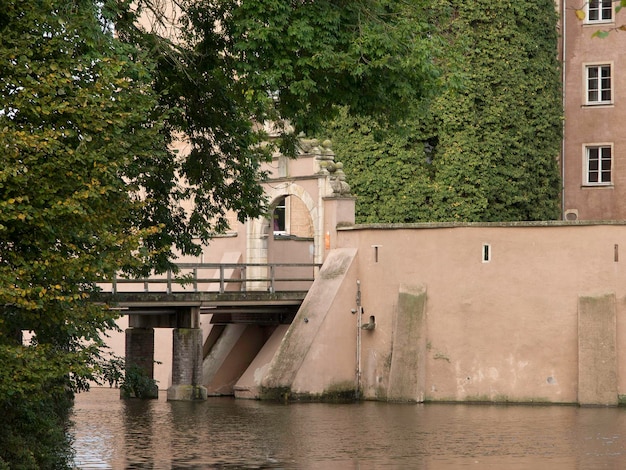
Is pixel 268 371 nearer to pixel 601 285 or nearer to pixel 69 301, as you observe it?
pixel 601 285

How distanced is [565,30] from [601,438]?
1745 centimetres

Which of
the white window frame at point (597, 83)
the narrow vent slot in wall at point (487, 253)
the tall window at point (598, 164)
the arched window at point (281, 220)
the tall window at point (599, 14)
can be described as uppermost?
the tall window at point (599, 14)

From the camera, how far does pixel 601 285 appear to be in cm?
3008

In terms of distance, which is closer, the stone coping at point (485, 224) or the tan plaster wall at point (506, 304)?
the tan plaster wall at point (506, 304)

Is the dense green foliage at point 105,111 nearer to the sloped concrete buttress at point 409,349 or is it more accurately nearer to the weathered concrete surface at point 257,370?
the sloped concrete buttress at point 409,349

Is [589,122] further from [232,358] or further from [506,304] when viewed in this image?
[232,358]

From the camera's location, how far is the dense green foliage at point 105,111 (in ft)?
43.2

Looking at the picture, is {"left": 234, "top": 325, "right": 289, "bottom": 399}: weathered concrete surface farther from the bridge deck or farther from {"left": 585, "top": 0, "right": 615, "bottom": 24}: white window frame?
{"left": 585, "top": 0, "right": 615, "bottom": 24}: white window frame

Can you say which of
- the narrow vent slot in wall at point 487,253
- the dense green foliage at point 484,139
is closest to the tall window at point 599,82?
the dense green foliage at point 484,139

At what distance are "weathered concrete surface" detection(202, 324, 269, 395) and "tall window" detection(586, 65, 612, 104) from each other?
1058 centimetres

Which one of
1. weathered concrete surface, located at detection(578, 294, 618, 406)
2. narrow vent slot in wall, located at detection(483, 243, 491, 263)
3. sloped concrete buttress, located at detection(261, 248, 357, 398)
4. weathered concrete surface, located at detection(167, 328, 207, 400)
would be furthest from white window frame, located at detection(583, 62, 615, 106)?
weathered concrete surface, located at detection(167, 328, 207, 400)

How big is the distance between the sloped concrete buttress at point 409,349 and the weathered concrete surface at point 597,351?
3455 mm

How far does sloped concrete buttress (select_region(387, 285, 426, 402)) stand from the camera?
30.8m

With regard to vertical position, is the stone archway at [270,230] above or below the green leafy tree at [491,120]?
below
